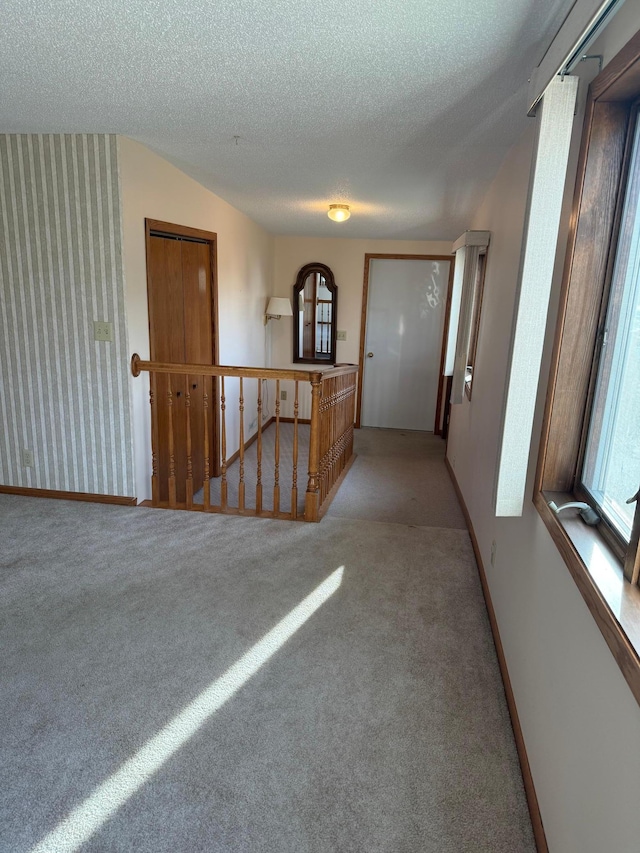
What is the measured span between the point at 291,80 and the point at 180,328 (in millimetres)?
2091

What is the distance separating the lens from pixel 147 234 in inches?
127

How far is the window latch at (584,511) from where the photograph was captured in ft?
4.59

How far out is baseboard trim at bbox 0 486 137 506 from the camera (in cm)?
336

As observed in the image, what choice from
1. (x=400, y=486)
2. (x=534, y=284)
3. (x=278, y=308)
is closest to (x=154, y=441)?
(x=400, y=486)

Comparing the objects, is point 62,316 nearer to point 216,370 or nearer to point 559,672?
point 216,370

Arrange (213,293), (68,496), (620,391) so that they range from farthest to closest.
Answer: (213,293)
(68,496)
(620,391)

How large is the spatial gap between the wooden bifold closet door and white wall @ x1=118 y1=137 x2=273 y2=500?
0.14 metres

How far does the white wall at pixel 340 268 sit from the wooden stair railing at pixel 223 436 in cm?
186

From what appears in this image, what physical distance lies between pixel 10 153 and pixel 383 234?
3.65 meters

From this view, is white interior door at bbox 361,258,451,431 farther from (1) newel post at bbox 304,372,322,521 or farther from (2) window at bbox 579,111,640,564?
(2) window at bbox 579,111,640,564

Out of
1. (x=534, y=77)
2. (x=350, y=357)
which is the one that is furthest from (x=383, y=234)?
(x=534, y=77)

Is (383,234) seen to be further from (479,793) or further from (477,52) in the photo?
(479,793)

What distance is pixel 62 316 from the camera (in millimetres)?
3178

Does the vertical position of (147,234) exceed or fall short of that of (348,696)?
it exceeds it
